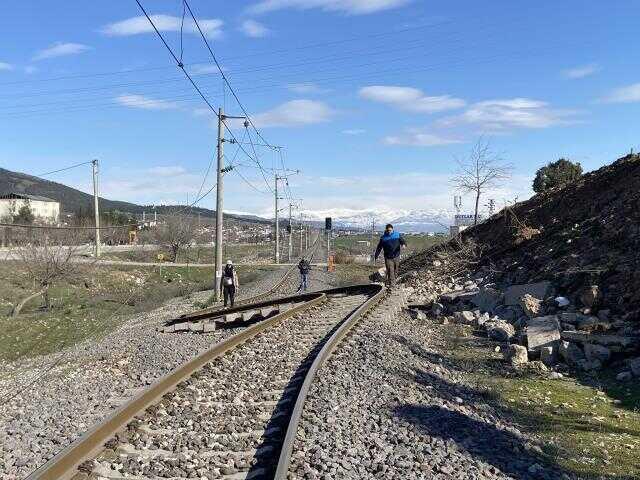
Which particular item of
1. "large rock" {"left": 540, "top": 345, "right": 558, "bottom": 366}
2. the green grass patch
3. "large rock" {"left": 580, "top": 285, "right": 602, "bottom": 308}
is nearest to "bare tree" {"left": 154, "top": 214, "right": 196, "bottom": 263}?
A: the green grass patch

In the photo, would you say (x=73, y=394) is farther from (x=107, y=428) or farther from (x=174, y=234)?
(x=174, y=234)

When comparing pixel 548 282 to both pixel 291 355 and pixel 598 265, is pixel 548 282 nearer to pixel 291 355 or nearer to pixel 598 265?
pixel 598 265

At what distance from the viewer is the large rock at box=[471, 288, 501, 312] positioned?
16830 mm

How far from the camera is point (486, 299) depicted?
1723cm

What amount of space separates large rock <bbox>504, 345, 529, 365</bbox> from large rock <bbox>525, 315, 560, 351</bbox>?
37cm

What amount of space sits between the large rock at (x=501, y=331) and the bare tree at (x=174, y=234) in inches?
2817

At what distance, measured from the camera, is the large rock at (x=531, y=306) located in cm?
1480

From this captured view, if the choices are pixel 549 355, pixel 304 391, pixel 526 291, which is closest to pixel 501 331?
pixel 549 355

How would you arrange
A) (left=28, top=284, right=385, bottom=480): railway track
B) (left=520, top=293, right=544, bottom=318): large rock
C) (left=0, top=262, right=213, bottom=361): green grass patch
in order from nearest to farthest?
(left=28, top=284, right=385, bottom=480): railway track, (left=520, top=293, right=544, bottom=318): large rock, (left=0, top=262, right=213, bottom=361): green grass patch

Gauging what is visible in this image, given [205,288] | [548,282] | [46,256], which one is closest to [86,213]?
[46,256]

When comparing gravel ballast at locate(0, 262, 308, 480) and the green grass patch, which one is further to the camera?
the green grass patch

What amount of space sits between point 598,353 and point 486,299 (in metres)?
5.71

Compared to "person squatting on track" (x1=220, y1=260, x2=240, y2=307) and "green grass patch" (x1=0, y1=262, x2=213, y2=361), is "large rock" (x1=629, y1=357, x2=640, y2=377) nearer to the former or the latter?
"person squatting on track" (x1=220, y1=260, x2=240, y2=307)

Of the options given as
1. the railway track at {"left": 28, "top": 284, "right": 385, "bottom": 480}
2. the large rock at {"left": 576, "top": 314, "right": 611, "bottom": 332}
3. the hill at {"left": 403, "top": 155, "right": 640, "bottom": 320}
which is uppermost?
the hill at {"left": 403, "top": 155, "right": 640, "bottom": 320}
